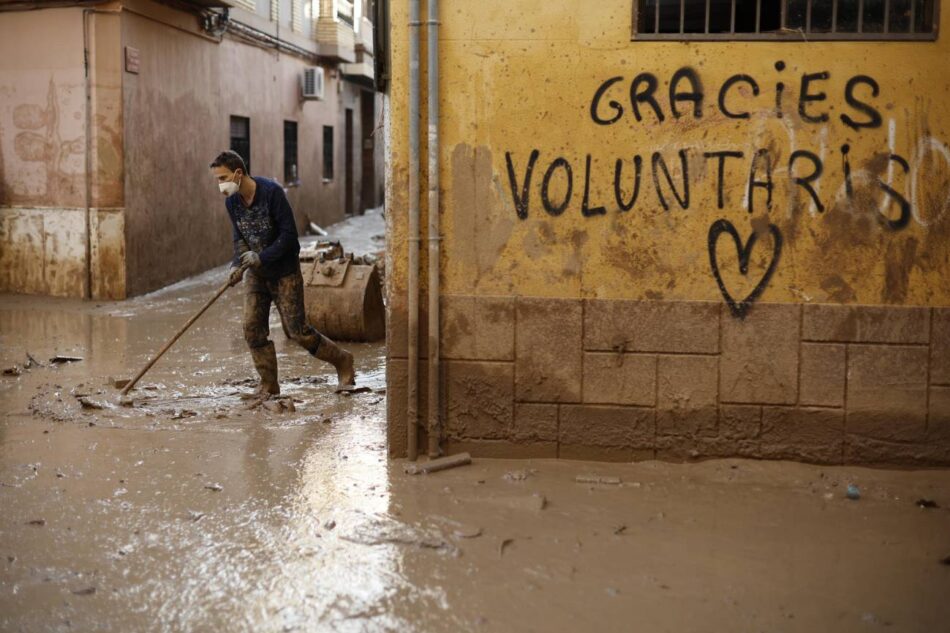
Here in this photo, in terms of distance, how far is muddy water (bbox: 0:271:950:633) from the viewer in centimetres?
387

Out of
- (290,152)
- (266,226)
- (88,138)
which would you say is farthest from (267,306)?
(290,152)

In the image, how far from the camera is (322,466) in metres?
5.63

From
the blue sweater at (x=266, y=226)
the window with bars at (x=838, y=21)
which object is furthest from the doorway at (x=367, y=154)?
the window with bars at (x=838, y=21)

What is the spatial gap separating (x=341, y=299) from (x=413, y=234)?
12.6 ft

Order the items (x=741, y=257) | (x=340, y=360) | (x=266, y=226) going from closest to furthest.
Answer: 1. (x=741, y=257)
2. (x=266, y=226)
3. (x=340, y=360)

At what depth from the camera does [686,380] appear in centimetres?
559

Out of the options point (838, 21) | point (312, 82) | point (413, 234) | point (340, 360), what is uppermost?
point (312, 82)

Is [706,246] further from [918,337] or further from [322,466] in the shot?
[322,466]

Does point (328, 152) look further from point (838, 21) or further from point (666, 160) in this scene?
point (838, 21)

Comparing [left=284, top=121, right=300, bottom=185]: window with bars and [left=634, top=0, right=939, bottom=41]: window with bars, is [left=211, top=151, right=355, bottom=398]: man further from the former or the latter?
[left=284, top=121, right=300, bottom=185]: window with bars

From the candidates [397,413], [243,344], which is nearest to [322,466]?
[397,413]

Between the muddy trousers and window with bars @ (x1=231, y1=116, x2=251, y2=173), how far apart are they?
979 centimetres

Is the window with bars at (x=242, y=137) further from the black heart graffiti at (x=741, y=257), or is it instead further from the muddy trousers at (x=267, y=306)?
the black heart graffiti at (x=741, y=257)

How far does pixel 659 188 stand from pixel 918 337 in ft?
5.13
